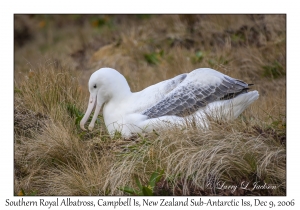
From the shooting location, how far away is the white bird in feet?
20.5

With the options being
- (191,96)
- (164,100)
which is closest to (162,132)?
(164,100)

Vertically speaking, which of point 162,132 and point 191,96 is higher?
point 191,96

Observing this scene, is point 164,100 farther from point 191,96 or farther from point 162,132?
point 162,132

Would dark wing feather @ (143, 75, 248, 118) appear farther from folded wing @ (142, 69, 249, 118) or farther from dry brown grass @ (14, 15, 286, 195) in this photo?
dry brown grass @ (14, 15, 286, 195)

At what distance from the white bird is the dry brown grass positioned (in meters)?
0.21

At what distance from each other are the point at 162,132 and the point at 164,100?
1.86 feet

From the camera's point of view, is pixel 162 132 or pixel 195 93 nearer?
pixel 162 132

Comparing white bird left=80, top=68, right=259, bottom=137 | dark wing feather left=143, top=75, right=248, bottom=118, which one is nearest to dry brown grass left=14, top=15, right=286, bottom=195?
white bird left=80, top=68, right=259, bottom=137

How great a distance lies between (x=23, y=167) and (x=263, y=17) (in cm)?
645

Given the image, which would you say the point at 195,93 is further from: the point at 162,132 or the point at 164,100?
the point at 162,132

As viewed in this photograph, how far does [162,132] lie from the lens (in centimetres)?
589

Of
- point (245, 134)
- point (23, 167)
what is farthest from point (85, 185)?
point (245, 134)

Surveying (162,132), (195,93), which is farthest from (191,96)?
(162,132)
